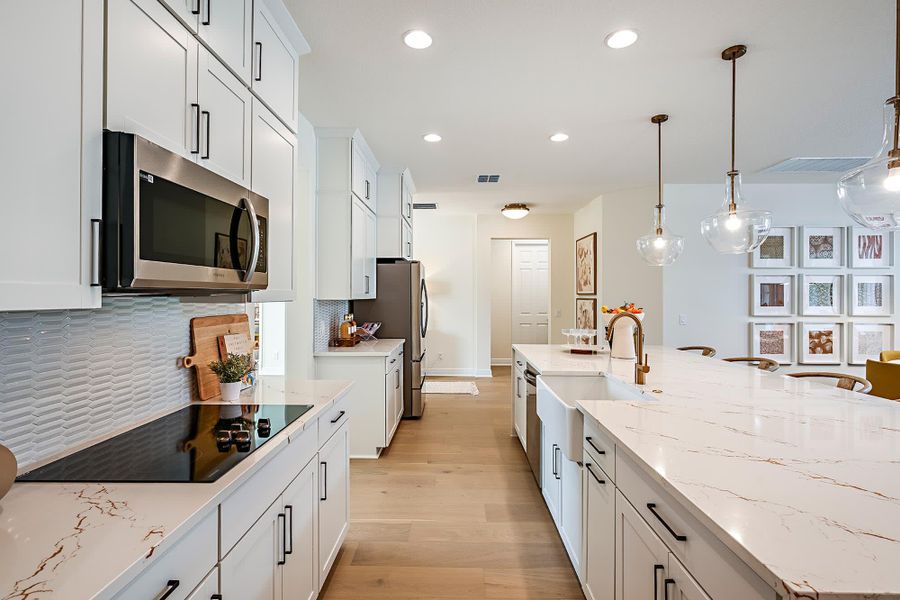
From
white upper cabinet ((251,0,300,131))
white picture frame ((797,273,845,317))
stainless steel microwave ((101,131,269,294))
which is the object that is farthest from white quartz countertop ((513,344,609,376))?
white picture frame ((797,273,845,317))

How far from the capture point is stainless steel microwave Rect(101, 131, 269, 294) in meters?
1.01

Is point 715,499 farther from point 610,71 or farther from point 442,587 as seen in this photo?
point 610,71

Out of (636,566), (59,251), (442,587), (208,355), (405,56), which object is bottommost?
(442,587)

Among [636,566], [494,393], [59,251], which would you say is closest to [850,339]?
[494,393]

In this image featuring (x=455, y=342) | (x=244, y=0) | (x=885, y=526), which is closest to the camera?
(x=885, y=526)

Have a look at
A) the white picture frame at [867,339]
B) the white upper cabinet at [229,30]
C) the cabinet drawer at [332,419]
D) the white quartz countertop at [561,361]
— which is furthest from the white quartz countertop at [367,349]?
the white picture frame at [867,339]

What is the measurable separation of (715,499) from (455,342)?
20.1ft

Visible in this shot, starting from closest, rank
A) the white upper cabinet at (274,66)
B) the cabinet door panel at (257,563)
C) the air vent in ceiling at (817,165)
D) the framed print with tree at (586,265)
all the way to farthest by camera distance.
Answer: the cabinet door panel at (257,563) → the white upper cabinet at (274,66) → the air vent in ceiling at (817,165) → the framed print with tree at (586,265)

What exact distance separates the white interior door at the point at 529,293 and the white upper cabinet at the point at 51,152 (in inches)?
310

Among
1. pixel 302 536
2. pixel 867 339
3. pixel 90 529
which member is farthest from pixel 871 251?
pixel 90 529

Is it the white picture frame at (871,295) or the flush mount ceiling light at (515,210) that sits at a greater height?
the flush mount ceiling light at (515,210)

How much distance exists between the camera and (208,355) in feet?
6.52

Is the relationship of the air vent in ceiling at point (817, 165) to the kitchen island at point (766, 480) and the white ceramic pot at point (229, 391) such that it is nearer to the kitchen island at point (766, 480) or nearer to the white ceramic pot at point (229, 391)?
the kitchen island at point (766, 480)

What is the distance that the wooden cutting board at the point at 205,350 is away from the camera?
1.90m
